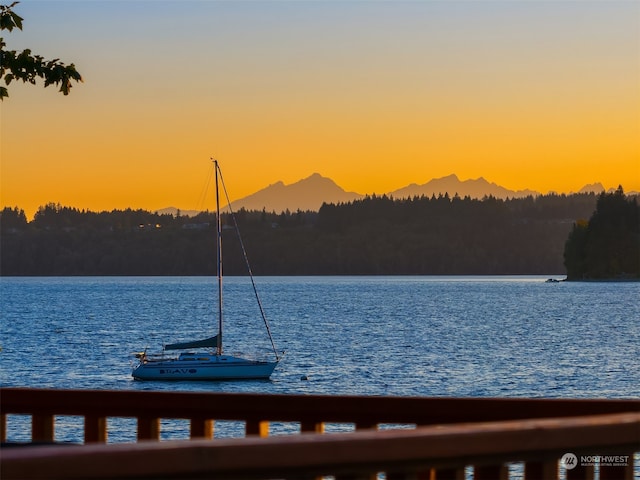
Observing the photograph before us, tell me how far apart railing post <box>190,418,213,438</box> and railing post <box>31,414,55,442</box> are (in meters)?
0.69

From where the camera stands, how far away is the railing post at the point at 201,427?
4625 millimetres

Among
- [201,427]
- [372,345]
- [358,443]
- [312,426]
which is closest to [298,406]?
[312,426]

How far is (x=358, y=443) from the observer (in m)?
2.66

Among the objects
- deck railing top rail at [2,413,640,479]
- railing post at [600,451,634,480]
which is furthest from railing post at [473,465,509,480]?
railing post at [600,451,634,480]

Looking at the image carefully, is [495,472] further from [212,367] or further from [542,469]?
[212,367]

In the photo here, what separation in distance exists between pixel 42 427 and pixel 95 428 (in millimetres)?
299

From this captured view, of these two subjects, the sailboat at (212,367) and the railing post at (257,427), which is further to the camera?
the sailboat at (212,367)

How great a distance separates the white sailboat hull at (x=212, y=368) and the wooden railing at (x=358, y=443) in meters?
47.9

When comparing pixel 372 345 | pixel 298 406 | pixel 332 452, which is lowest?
pixel 372 345

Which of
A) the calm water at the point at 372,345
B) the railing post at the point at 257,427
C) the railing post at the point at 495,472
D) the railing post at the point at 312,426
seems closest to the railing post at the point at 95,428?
the railing post at the point at 257,427

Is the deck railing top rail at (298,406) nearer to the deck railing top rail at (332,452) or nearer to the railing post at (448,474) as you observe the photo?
the railing post at (448,474)

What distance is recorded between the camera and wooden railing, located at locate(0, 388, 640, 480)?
8.07ft

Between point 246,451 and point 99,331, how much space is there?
98.9m

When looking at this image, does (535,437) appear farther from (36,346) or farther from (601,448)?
(36,346)
